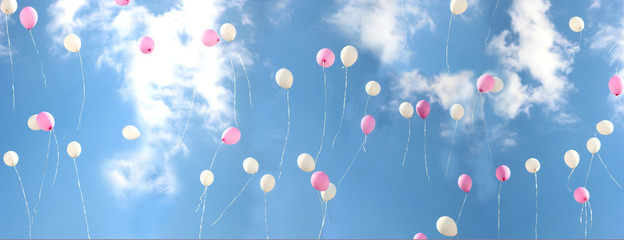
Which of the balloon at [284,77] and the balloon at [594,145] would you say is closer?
the balloon at [284,77]

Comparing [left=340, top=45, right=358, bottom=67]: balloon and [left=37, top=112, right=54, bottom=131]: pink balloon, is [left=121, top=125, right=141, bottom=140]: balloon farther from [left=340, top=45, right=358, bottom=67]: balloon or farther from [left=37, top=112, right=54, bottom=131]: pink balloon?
[left=340, top=45, right=358, bottom=67]: balloon

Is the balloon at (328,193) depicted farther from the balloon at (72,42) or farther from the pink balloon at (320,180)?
the balloon at (72,42)

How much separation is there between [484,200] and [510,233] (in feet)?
1.72

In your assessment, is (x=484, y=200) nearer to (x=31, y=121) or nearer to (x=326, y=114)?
(x=326, y=114)

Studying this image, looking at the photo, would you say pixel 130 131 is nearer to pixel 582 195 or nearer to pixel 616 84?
pixel 582 195

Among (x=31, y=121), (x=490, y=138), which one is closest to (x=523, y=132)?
(x=490, y=138)

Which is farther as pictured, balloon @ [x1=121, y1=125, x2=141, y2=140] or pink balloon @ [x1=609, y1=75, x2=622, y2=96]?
balloon @ [x1=121, y1=125, x2=141, y2=140]

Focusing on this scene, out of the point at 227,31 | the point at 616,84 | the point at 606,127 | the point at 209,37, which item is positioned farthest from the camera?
the point at 606,127

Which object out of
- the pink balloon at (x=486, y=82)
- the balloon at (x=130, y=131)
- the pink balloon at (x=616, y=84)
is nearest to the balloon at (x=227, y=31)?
the balloon at (x=130, y=131)

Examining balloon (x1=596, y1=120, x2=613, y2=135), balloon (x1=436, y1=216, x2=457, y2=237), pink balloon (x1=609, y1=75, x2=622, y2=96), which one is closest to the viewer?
balloon (x1=436, y1=216, x2=457, y2=237)

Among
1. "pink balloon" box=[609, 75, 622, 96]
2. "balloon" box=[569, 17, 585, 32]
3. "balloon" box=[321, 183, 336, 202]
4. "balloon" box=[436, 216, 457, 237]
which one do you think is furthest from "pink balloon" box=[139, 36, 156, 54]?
"pink balloon" box=[609, 75, 622, 96]

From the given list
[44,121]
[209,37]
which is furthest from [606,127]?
[44,121]

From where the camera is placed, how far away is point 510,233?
700 cm

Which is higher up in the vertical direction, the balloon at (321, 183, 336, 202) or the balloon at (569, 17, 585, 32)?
the balloon at (569, 17, 585, 32)
